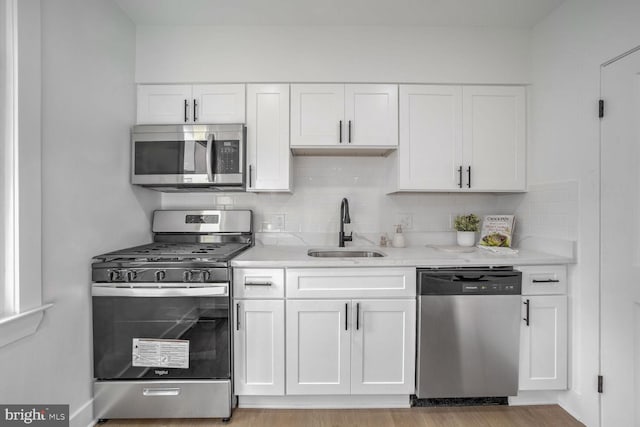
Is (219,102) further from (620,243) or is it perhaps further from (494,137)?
(620,243)

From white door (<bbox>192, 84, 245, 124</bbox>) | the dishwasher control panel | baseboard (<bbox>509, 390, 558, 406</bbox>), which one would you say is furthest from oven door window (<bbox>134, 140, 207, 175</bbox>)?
baseboard (<bbox>509, 390, 558, 406</bbox>)

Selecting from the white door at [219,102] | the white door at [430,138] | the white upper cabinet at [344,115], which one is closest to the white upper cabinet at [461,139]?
the white door at [430,138]

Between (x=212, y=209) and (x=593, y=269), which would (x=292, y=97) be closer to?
(x=212, y=209)

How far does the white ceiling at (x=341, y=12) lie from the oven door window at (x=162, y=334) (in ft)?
6.10

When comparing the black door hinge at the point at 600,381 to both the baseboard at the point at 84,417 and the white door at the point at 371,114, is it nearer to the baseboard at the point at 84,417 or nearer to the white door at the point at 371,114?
the white door at the point at 371,114

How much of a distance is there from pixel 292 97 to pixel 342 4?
A: 25.9 inches

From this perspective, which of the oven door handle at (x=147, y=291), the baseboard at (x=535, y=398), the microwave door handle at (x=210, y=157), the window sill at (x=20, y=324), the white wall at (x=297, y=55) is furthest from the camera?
the white wall at (x=297, y=55)

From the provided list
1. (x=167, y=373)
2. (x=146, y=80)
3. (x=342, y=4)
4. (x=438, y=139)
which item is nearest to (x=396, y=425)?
(x=167, y=373)

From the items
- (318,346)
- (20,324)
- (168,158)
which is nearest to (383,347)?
(318,346)

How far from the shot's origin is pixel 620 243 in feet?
5.24

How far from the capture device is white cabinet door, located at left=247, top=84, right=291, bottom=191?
7.18 feet

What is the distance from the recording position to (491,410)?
1.90 metres

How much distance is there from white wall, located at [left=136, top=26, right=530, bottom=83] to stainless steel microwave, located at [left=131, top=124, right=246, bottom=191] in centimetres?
38

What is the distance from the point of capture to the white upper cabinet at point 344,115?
219cm
